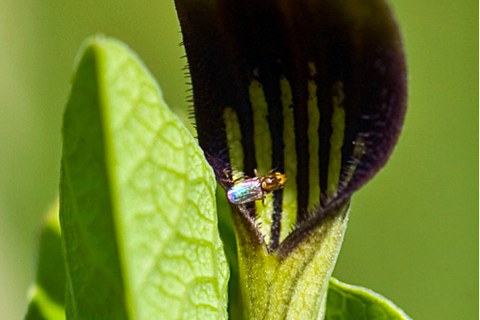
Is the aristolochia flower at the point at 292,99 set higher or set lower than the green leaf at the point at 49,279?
higher

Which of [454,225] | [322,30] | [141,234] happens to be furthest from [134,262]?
[454,225]

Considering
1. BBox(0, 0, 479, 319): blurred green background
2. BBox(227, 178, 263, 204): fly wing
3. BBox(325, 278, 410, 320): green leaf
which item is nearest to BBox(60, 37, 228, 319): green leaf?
BBox(227, 178, 263, 204): fly wing

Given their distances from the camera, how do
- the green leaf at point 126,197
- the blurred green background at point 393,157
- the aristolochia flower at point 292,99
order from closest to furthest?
the green leaf at point 126,197, the aristolochia flower at point 292,99, the blurred green background at point 393,157

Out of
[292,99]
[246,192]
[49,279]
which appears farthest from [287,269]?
[49,279]

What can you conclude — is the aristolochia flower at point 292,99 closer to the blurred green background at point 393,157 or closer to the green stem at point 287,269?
the green stem at point 287,269

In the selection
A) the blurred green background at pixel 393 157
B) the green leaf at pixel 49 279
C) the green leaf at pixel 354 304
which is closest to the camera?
the green leaf at pixel 354 304

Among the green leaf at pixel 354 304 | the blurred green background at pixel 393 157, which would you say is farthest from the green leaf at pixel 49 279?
the blurred green background at pixel 393 157

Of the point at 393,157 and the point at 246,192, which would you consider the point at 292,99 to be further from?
the point at 393,157
